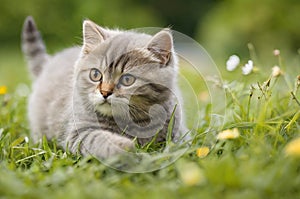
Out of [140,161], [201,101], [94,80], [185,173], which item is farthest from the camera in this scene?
[201,101]

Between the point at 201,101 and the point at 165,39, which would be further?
the point at 201,101

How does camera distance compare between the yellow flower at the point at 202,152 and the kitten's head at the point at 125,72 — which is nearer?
the yellow flower at the point at 202,152

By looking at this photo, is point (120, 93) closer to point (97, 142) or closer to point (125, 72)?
point (125, 72)

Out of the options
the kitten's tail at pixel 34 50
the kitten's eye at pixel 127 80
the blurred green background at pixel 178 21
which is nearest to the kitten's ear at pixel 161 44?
the kitten's eye at pixel 127 80

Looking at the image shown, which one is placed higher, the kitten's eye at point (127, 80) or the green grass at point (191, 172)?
the kitten's eye at point (127, 80)

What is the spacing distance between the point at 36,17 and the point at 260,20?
10.3 ft

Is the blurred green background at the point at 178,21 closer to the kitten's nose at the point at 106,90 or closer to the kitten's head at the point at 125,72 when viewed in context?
the kitten's head at the point at 125,72

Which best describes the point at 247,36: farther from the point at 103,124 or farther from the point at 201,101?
the point at 103,124

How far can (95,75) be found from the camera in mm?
2107

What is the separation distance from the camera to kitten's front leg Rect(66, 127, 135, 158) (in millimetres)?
1850

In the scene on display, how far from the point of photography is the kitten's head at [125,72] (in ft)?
6.66

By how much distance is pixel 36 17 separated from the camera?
7125 millimetres

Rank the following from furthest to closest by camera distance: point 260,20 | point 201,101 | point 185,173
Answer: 1. point 260,20
2. point 201,101
3. point 185,173

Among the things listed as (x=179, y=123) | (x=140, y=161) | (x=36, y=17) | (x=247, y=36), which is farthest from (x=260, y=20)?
(x=140, y=161)
